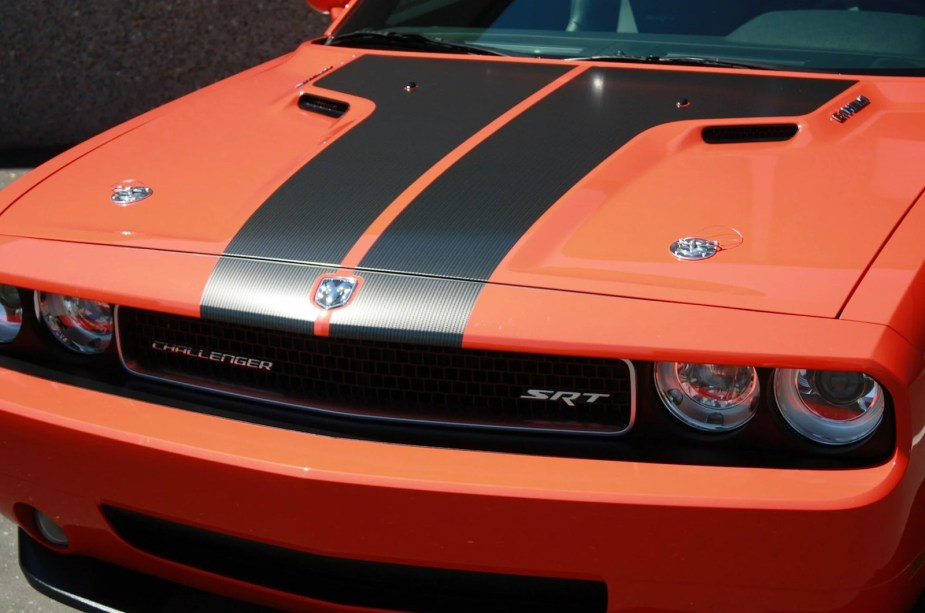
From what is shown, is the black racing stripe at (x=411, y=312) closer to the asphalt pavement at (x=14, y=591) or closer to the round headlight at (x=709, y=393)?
the round headlight at (x=709, y=393)

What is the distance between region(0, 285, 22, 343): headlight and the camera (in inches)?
86.8

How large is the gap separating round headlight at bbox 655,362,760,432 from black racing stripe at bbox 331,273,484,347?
1.02ft

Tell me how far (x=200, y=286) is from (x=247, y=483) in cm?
35

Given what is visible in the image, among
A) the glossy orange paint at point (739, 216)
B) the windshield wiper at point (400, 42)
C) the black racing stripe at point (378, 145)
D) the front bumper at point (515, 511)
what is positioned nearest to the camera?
the front bumper at point (515, 511)

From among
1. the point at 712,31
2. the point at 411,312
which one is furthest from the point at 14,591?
the point at 712,31

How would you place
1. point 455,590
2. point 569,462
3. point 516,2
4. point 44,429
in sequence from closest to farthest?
point 569,462 < point 455,590 < point 44,429 < point 516,2

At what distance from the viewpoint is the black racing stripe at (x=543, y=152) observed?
190 cm

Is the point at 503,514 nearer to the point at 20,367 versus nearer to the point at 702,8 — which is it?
the point at 20,367

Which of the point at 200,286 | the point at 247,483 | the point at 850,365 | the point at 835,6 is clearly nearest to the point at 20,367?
the point at 200,286

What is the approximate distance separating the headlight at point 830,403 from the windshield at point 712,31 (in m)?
1.08

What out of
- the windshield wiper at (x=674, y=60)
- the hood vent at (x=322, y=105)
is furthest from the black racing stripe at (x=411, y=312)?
the windshield wiper at (x=674, y=60)

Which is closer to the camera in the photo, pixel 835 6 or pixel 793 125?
pixel 793 125

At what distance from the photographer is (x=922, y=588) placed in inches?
71.1

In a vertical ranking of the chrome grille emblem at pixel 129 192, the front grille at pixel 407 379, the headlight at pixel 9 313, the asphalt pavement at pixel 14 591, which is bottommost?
the asphalt pavement at pixel 14 591
